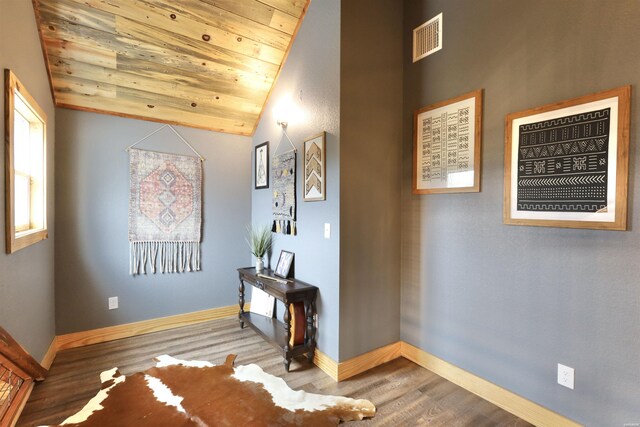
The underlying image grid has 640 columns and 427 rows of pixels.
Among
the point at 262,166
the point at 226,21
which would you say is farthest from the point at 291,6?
the point at 262,166

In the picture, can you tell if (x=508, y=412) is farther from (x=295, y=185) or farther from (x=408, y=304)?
(x=295, y=185)

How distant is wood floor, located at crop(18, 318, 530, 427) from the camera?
185 centimetres

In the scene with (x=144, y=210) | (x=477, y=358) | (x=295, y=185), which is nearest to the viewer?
(x=477, y=358)

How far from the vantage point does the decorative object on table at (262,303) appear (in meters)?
3.11

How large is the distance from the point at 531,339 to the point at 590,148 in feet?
3.71

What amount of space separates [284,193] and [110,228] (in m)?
1.71

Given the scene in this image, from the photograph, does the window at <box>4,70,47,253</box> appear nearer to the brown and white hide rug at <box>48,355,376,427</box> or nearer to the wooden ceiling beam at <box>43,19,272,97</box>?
the wooden ceiling beam at <box>43,19,272,97</box>

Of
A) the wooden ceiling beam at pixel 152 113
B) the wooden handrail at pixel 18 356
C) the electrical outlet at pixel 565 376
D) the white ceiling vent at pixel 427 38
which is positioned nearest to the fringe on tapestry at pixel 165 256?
the wooden handrail at pixel 18 356

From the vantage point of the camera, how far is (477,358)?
2090 mm

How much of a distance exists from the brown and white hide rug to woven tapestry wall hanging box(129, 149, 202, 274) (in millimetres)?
1128

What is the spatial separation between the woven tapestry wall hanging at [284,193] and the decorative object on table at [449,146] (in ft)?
3.56

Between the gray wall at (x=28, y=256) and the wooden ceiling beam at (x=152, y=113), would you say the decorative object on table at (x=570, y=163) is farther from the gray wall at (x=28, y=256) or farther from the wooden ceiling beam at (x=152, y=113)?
the gray wall at (x=28, y=256)

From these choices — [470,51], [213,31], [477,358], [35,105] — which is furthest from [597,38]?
[35,105]

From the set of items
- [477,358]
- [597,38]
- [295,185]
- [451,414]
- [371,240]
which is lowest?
[451,414]
